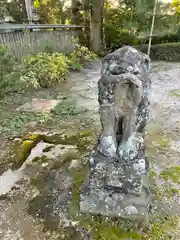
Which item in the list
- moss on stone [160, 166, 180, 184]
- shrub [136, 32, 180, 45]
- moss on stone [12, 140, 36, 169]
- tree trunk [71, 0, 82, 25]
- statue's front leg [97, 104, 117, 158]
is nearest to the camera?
statue's front leg [97, 104, 117, 158]

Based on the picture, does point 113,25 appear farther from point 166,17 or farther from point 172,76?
point 172,76

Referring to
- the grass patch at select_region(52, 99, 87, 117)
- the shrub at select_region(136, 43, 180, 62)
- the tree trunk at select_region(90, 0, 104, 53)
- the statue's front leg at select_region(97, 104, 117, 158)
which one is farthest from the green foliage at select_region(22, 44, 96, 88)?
the shrub at select_region(136, 43, 180, 62)

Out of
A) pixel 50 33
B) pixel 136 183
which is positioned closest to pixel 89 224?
pixel 136 183

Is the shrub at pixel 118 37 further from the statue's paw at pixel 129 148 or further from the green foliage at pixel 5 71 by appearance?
the statue's paw at pixel 129 148

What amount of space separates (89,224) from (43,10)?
7.92 m

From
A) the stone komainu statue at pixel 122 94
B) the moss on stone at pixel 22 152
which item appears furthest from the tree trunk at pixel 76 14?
the stone komainu statue at pixel 122 94

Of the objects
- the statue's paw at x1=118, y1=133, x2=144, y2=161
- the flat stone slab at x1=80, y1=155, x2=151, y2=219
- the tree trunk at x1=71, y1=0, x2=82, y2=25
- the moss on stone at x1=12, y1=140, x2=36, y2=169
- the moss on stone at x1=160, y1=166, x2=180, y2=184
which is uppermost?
the tree trunk at x1=71, y1=0, x2=82, y2=25

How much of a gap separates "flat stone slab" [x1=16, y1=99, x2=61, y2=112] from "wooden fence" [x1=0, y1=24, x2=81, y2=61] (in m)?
1.73

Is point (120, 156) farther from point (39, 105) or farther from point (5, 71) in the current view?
point (39, 105)

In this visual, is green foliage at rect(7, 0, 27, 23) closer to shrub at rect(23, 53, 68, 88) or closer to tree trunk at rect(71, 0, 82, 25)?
tree trunk at rect(71, 0, 82, 25)

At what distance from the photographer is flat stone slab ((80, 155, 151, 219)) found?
5.01 feet

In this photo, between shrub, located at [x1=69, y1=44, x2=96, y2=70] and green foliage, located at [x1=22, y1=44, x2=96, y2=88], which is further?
shrub, located at [x1=69, y1=44, x2=96, y2=70]

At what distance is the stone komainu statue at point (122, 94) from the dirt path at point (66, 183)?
0.54 metres

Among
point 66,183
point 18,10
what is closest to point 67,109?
point 66,183
